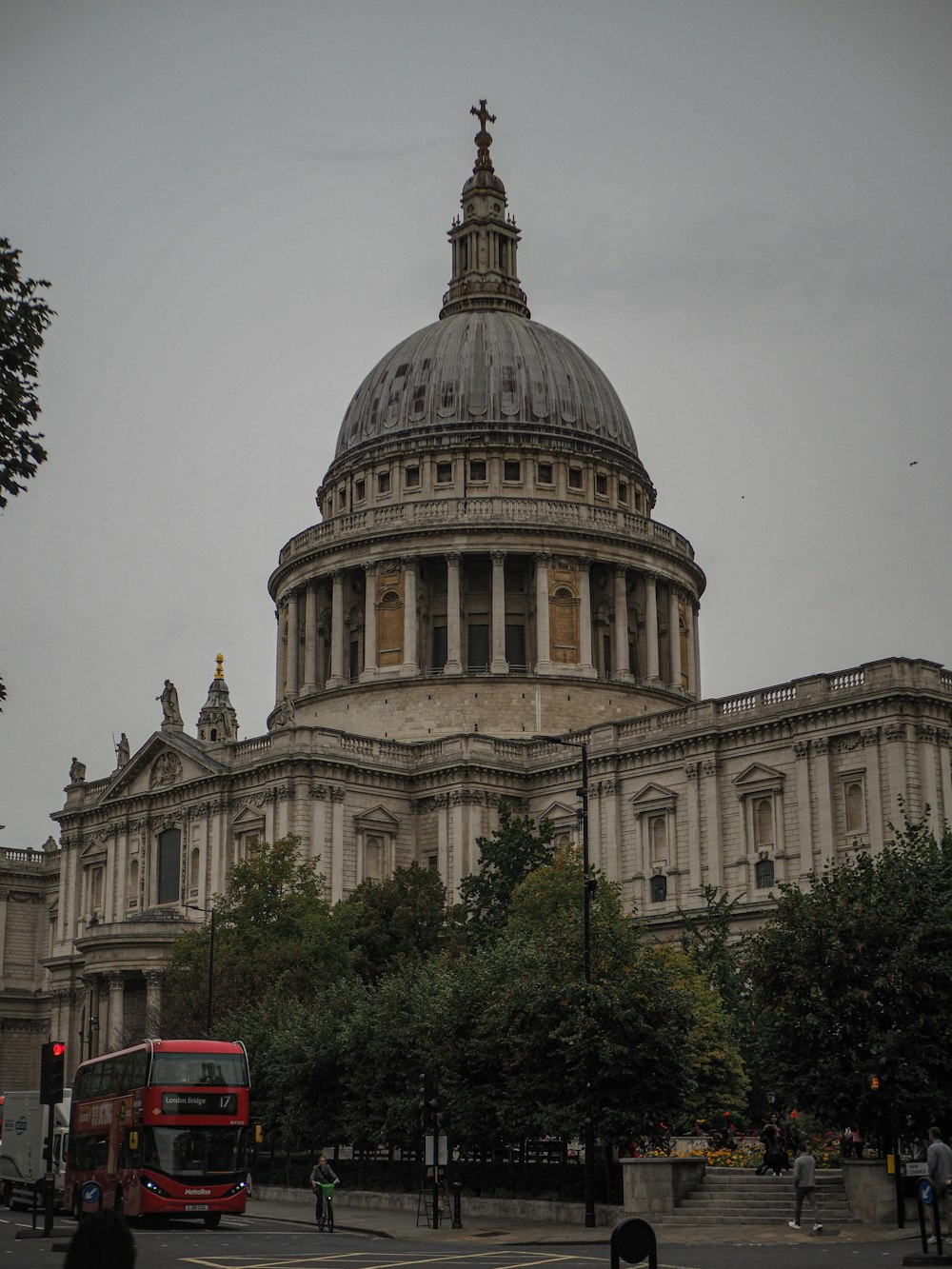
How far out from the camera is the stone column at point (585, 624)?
98.6 metres

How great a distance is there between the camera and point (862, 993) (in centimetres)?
4241

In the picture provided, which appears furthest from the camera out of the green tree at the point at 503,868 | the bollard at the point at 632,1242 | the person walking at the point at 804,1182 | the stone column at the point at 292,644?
the stone column at the point at 292,644

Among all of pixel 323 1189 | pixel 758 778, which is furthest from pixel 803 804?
pixel 323 1189

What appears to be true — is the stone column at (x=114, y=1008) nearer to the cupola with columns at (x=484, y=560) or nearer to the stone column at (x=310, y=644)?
the cupola with columns at (x=484, y=560)

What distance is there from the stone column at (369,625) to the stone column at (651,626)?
15086 millimetres

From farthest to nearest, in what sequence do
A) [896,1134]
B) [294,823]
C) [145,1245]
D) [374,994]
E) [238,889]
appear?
1. [294,823]
2. [238,889]
3. [374,994]
4. [896,1134]
5. [145,1245]

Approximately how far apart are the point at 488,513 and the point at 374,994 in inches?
1914

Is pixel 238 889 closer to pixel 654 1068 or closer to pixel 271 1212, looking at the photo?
pixel 271 1212

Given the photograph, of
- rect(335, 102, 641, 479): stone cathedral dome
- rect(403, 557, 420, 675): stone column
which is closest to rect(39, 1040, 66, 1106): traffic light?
rect(403, 557, 420, 675): stone column

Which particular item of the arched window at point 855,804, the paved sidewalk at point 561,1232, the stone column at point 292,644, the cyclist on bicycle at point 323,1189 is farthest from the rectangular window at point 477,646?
the cyclist on bicycle at point 323,1189

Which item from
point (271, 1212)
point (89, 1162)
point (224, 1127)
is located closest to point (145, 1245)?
point (224, 1127)

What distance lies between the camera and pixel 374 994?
2181 inches

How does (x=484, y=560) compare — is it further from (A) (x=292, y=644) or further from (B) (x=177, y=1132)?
(B) (x=177, y=1132)

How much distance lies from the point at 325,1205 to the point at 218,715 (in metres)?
89.6
